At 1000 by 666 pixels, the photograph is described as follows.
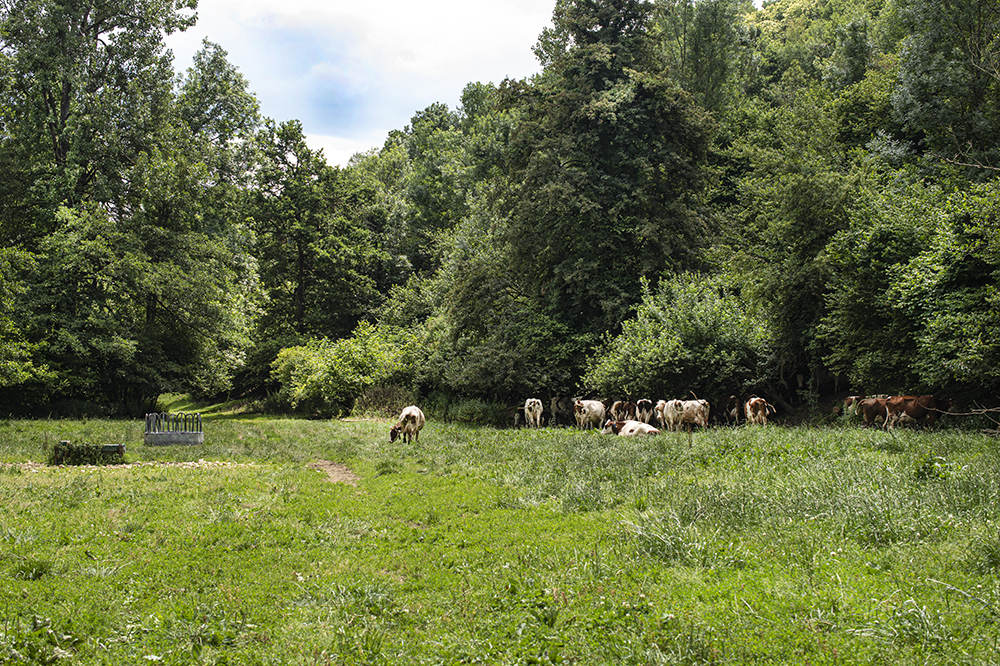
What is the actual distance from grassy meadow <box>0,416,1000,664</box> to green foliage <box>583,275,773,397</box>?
349 inches

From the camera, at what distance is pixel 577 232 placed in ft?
85.9

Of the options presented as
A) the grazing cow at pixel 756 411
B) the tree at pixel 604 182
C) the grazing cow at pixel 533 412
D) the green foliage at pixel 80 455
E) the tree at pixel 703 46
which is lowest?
the green foliage at pixel 80 455

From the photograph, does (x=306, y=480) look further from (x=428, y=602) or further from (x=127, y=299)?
(x=127, y=299)

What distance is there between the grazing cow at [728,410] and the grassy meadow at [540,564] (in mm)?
8470

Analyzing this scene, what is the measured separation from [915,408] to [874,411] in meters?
1.02

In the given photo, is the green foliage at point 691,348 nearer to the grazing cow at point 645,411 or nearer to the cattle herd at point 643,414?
the grazing cow at point 645,411

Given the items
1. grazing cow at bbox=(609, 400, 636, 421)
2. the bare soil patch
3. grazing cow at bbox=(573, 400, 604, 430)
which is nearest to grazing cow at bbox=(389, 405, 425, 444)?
the bare soil patch

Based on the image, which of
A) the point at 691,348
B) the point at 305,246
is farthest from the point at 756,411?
the point at 305,246

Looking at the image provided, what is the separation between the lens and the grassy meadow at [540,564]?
4.38 meters

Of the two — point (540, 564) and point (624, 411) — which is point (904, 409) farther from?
point (540, 564)

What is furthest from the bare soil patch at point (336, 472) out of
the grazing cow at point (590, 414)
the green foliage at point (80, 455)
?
the grazing cow at point (590, 414)

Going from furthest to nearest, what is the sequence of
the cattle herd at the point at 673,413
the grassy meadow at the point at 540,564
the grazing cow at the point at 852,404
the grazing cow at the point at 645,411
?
the grazing cow at the point at 645,411 < the grazing cow at the point at 852,404 < the cattle herd at the point at 673,413 < the grassy meadow at the point at 540,564

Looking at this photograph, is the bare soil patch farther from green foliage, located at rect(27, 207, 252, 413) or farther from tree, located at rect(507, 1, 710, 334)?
green foliage, located at rect(27, 207, 252, 413)

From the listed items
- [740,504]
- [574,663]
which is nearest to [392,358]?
[740,504]
